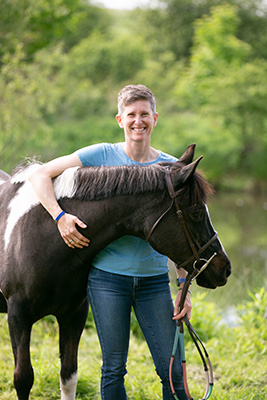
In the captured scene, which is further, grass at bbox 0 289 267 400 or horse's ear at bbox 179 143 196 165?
grass at bbox 0 289 267 400

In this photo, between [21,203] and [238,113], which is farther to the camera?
[238,113]

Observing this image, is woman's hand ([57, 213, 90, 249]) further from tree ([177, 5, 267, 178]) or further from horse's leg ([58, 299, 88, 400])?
tree ([177, 5, 267, 178])

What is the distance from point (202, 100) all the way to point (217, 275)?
28.1 m

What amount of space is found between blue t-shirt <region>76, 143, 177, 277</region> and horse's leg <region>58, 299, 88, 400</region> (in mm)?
465

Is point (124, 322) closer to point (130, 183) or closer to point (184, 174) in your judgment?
point (130, 183)

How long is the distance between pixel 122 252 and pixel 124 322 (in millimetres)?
378

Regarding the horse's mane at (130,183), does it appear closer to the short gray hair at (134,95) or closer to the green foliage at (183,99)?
the short gray hair at (134,95)

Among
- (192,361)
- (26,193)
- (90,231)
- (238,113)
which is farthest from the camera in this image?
(238,113)

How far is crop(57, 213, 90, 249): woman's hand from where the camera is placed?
7.95 feet

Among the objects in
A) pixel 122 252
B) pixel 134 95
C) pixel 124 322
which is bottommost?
pixel 124 322

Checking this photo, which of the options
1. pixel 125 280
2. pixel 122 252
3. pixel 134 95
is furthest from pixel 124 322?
pixel 134 95

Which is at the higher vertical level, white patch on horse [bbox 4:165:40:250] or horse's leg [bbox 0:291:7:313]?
white patch on horse [bbox 4:165:40:250]

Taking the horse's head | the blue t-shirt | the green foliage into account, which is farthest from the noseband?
the green foliage

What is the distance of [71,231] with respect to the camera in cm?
242
